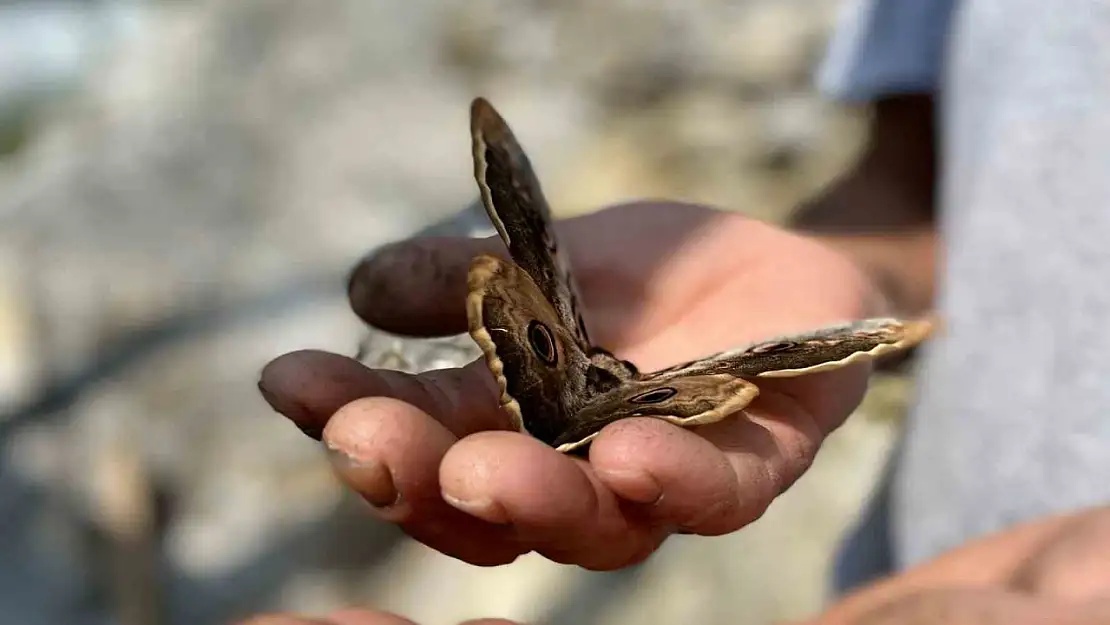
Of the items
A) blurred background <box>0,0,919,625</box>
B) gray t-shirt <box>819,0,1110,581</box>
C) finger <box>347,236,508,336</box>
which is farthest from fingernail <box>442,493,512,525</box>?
gray t-shirt <box>819,0,1110,581</box>

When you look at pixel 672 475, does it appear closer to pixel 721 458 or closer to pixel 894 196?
pixel 721 458

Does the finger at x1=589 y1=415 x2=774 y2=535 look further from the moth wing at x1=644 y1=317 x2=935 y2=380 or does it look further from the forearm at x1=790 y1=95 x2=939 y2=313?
the forearm at x1=790 y1=95 x2=939 y2=313

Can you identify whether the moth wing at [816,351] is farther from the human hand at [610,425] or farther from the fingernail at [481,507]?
the fingernail at [481,507]

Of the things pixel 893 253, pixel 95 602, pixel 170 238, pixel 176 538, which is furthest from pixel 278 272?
pixel 893 253

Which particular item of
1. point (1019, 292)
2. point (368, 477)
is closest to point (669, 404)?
point (368, 477)

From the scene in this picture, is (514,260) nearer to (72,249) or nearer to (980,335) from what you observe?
(980,335)

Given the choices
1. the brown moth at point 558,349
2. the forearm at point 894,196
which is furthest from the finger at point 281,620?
the forearm at point 894,196
